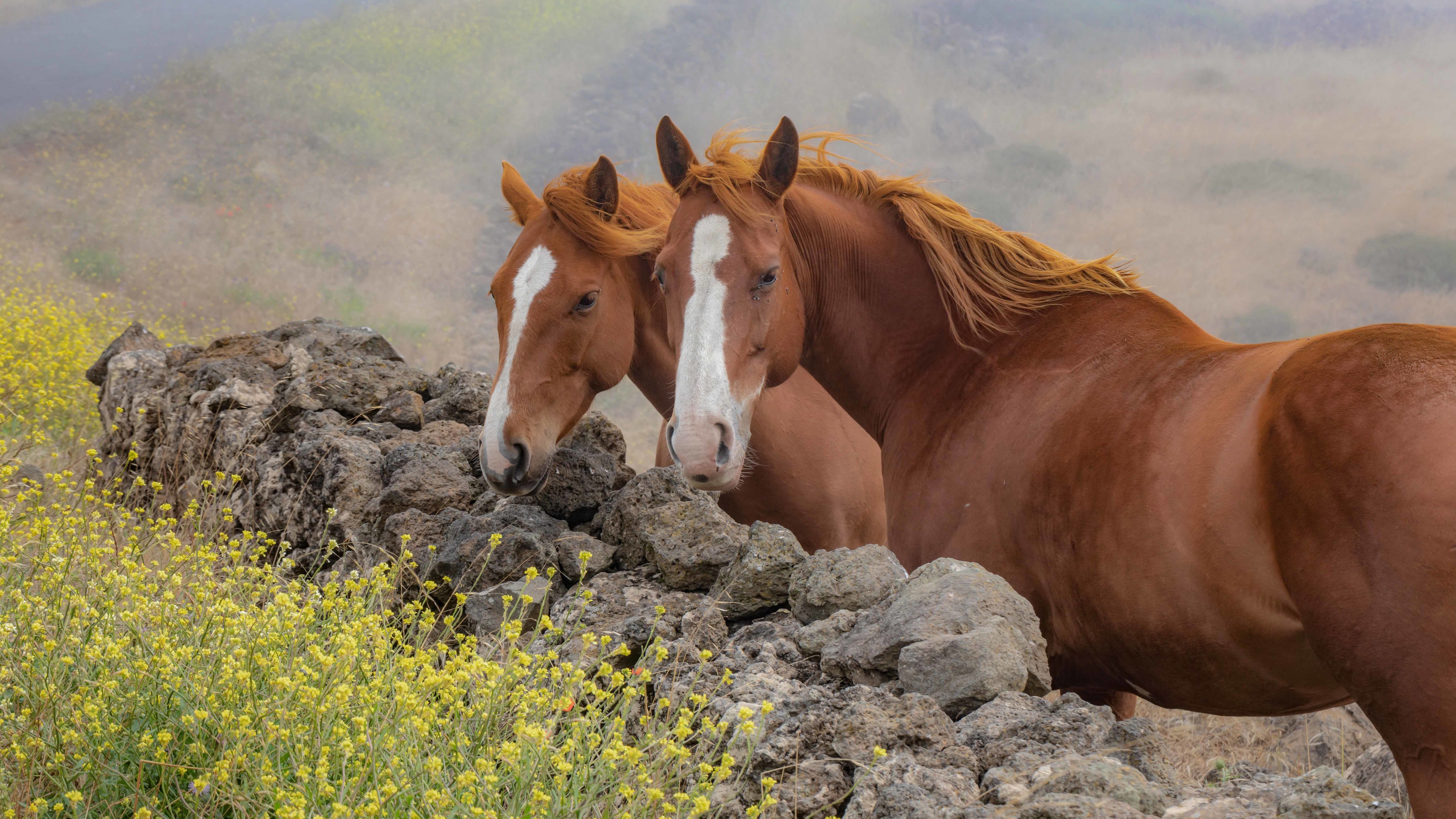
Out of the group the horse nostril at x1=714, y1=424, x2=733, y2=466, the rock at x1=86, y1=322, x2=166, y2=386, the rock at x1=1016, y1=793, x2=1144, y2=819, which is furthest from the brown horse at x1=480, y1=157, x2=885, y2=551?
the rock at x1=86, y1=322, x2=166, y2=386

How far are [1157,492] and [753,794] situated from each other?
1342 mm

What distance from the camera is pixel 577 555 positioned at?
3.42 m

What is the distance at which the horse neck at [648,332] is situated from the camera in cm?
420

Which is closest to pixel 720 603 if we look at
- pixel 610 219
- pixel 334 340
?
pixel 610 219

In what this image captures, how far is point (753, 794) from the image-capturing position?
2.03m

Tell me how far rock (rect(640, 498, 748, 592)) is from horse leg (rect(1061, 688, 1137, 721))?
3.92 ft

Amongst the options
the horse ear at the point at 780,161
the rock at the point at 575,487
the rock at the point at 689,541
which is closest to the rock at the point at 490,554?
the rock at the point at 575,487

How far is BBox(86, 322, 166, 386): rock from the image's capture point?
7.16m

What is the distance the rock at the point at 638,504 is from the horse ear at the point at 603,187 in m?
1.18

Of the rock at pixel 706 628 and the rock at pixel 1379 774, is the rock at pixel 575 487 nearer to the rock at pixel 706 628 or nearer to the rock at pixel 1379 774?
the rock at pixel 706 628

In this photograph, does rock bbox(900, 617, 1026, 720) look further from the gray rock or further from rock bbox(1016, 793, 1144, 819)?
the gray rock

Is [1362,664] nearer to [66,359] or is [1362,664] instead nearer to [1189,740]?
[1189,740]

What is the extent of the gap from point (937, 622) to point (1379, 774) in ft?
10.0

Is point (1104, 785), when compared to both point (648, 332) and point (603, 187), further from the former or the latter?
point (603, 187)
